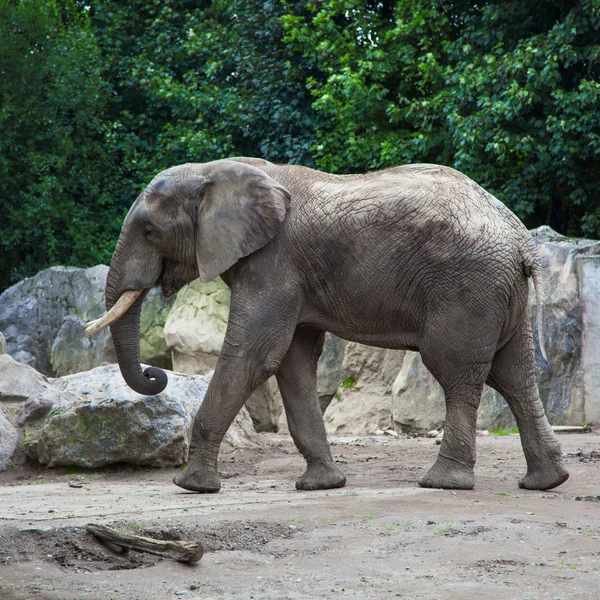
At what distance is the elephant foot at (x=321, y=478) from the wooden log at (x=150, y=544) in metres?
2.44

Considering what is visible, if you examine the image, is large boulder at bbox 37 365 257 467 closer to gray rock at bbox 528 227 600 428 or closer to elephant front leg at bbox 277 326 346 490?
elephant front leg at bbox 277 326 346 490

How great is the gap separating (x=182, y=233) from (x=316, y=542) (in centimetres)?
289

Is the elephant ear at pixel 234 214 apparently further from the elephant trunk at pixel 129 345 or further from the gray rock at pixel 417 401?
the gray rock at pixel 417 401

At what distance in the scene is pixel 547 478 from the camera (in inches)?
296

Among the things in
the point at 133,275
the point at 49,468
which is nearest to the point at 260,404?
the point at 49,468

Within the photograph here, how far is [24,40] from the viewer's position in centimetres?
2131

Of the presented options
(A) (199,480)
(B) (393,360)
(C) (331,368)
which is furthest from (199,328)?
(A) (199,480)

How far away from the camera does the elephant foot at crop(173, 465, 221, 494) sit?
7438mm

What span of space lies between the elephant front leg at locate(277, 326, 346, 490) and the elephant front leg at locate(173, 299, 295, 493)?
493 millimetres

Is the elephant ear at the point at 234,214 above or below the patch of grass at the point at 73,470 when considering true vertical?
above

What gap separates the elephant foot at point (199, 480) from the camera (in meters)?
7.44

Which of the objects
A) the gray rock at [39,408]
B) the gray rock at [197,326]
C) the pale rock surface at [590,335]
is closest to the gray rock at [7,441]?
the gray rock at [39,408]

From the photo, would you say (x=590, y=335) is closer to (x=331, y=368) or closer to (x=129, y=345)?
(x=331, y=368)

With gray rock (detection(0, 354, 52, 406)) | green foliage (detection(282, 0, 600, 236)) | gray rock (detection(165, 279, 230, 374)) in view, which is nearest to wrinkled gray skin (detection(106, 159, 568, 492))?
gray rock (detection(0, 354, 52, 406))
